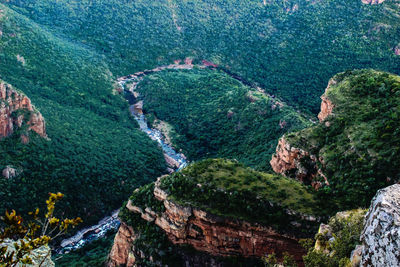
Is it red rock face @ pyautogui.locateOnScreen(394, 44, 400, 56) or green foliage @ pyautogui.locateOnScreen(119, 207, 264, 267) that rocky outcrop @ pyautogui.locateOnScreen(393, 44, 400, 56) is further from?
green foliage @ pyautogui.locateOnScreen(119, 207, 264, 267)

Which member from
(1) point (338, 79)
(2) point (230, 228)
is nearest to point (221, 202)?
(2) point (230, 228)

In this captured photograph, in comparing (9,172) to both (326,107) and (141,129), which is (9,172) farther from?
(326,107)

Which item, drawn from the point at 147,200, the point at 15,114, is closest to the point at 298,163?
the point at 147,200

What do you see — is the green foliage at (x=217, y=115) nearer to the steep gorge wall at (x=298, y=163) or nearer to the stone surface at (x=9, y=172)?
the steep gorge wall at (x=298, y=163)

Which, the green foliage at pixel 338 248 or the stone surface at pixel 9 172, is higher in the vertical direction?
the green foliage at pixel 338 248

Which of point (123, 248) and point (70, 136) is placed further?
point (70, 136)

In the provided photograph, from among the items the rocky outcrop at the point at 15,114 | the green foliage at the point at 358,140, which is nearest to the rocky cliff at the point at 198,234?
the green foliage at the point at 358,140

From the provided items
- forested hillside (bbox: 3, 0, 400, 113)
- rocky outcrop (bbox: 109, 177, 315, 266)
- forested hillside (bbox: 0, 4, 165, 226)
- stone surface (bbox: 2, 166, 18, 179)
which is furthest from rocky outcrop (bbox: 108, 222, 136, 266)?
forested hillside (bbox: 3, 0, 400, 113)
